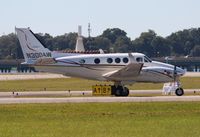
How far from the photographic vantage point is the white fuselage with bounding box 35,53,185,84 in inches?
2203

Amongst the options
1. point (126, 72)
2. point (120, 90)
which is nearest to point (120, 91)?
point (120, 90)

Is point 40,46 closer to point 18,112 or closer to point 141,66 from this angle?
point 141,66

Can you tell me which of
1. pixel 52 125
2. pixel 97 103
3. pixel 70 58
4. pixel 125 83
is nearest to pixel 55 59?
pixel 70 58

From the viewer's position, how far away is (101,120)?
104 ft

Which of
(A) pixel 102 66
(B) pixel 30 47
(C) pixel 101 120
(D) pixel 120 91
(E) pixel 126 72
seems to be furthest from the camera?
(B) pixel 30 47

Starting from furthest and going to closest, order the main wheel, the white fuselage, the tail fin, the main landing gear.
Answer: the tail fin, the white fuselage, the main wheel, the main landing gear

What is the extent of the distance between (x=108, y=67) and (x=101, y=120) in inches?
984

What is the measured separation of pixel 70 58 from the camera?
56.7m

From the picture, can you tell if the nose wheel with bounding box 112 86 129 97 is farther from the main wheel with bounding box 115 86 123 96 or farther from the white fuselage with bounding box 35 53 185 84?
the white fuselage with bounding box 35 53 185 84

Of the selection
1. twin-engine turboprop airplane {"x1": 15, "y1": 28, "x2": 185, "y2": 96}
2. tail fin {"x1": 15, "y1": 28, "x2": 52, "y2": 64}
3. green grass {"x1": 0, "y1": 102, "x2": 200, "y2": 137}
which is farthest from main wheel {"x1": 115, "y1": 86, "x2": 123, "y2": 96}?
green grass {"x1": 0, "y1": 102, "x2": 200, "y2": 137}

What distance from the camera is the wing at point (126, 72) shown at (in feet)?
179

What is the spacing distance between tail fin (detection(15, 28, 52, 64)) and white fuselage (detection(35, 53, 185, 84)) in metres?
1.03

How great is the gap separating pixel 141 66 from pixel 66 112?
19303mm

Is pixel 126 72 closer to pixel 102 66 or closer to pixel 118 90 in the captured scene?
pixel 118 90
